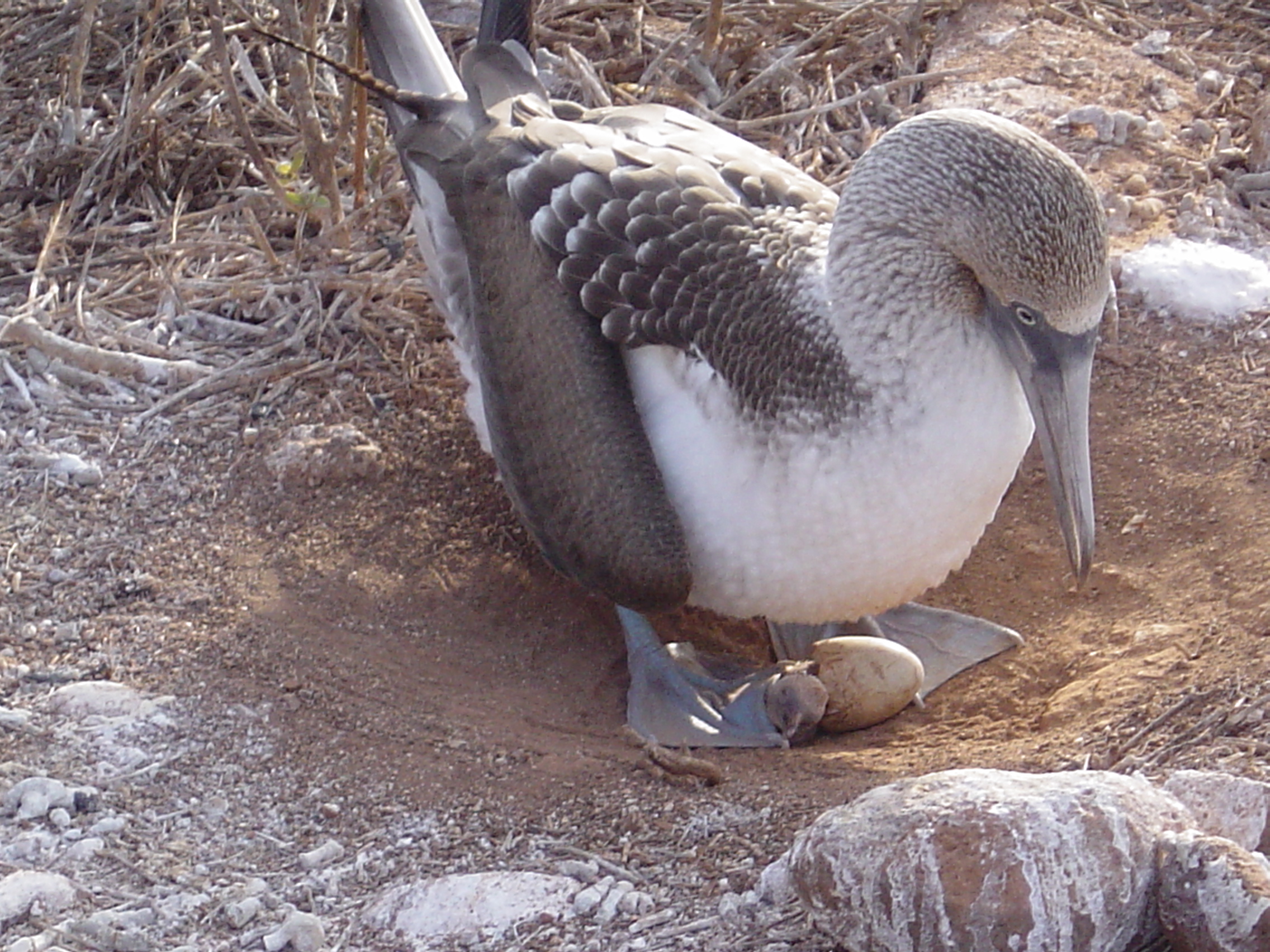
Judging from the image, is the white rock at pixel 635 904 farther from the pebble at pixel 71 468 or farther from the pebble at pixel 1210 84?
the pebble at pixel 1210 84

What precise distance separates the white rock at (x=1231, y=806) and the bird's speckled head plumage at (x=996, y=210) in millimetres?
972

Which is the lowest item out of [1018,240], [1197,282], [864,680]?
[864,680]

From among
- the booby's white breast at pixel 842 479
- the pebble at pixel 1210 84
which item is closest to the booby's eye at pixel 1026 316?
the booby's white breast at pixel 842 479

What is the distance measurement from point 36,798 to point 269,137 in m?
3.03

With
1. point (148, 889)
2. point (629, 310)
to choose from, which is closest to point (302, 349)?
point (629, 310)

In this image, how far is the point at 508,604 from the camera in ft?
14.9

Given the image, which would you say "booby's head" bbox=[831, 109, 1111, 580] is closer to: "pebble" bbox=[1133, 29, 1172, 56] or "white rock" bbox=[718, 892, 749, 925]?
"white rock" bbox=[718, 892, 749, 925]

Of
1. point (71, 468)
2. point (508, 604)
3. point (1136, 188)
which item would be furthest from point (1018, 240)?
point (71, 468)

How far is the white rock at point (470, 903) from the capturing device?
3.07m

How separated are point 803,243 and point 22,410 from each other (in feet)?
7.88

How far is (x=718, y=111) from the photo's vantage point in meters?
5.93

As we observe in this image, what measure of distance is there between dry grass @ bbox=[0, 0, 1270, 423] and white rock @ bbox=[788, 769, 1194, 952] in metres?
2.72

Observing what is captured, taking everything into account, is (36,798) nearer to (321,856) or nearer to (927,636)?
(321,856)

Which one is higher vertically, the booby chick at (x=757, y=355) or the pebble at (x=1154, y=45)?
the pebble at (x=1154, y=45)
